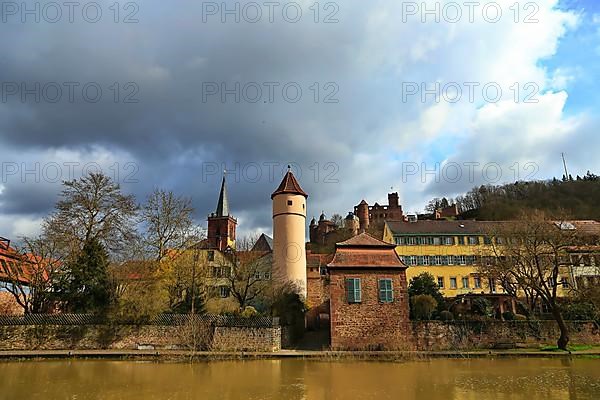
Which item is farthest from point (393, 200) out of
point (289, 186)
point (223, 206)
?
point (289, 186)

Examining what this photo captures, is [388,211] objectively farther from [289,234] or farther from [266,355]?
[266,355]

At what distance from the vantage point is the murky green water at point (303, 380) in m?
14.2

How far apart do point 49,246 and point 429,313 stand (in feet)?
83.7

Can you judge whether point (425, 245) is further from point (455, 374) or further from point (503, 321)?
point (455, 374)

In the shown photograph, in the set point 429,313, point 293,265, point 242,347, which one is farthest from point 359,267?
point 293,265

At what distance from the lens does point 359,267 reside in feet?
88.8

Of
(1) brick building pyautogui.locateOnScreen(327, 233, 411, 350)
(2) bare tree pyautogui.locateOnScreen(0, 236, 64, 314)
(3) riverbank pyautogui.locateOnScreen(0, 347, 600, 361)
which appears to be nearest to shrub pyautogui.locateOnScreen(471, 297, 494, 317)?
(3) riverbank pyautogui.locateOnScreen(0, 347, 600, 361)

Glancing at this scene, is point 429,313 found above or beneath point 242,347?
above

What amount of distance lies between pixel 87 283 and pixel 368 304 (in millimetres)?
17593

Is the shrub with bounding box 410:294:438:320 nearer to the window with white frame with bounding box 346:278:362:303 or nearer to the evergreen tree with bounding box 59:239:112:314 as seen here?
the window with white frame with bounding box 346:278:362:303

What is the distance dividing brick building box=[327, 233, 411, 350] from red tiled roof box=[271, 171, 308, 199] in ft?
41.7

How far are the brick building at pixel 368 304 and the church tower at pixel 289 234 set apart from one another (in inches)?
381

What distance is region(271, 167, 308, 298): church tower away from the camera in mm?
37094

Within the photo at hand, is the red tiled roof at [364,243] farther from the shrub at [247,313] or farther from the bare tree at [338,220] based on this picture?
the bare tree at [338,220]
